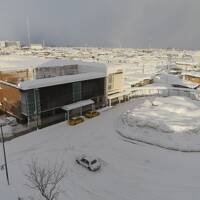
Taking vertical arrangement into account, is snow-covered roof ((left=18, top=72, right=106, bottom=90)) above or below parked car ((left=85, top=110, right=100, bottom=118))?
above

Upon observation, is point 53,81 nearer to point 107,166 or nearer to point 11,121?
point 11,121

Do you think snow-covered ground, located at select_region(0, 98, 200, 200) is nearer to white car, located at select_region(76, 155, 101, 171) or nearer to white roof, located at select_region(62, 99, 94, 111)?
white car, located at select_region(76, 155, 101, 171)

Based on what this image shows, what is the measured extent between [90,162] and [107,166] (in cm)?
186

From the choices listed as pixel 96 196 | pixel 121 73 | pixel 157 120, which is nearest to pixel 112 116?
pixel 157 120

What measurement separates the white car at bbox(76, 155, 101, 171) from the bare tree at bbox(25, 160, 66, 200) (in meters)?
1.88

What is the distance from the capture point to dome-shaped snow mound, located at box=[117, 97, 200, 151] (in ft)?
88.3

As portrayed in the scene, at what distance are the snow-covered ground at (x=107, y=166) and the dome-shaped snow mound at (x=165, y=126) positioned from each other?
115 centimetres

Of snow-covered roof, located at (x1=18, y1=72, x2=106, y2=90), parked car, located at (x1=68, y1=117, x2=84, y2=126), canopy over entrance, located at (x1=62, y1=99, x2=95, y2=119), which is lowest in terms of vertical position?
parked car, located at (x1=68, y1=117, x2=84, y2=126)

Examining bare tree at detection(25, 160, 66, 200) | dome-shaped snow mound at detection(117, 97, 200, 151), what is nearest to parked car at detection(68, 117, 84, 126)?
dome-shaped snow mound at detection(117, 97, 200, 151)

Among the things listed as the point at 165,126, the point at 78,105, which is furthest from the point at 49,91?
the point at 165,126

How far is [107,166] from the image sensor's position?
74.3 feet

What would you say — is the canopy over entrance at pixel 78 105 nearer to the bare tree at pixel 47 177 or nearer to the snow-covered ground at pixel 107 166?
the snow-covered ground at pixel 107 166

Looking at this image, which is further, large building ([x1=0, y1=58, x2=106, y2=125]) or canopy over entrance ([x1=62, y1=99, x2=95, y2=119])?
canopy over entrance ([x1=62, y1=99, x2=95, y2=119])

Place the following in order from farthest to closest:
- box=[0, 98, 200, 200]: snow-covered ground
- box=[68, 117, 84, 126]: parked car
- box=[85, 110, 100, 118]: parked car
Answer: box=[85, 110, 100, 118]: parked car < box=[68, 117, 84, 126]: parked car < box=[0, 98, 200, 200]: snow-covered ground
